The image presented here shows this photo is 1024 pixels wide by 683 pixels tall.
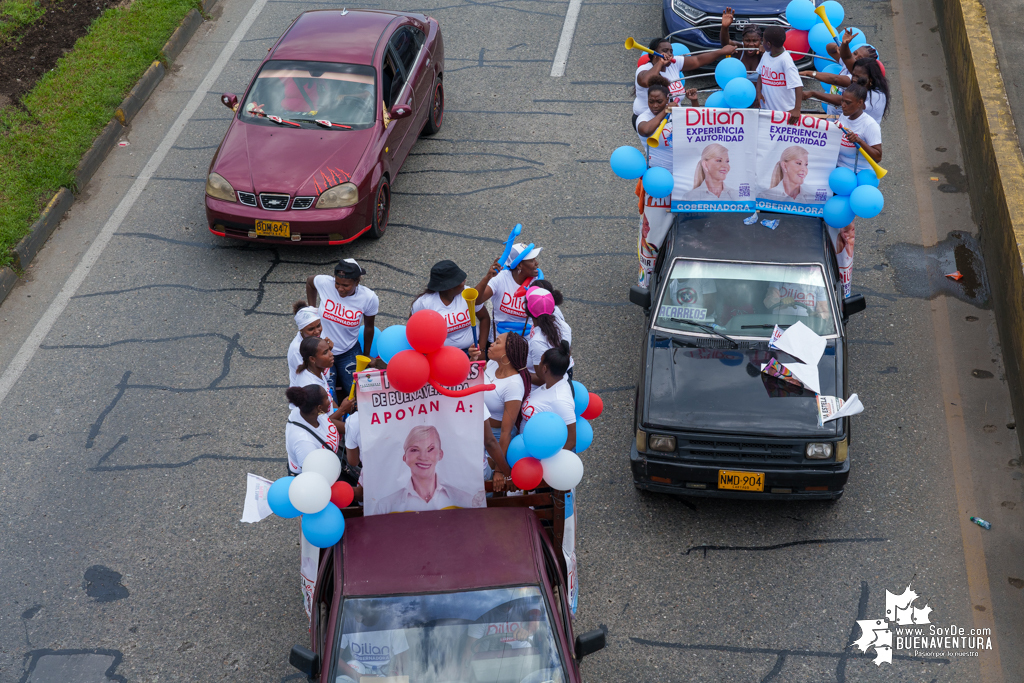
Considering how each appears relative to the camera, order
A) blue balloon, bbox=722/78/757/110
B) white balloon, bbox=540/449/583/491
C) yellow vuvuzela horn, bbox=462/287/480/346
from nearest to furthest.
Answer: white balloon, bbox=540/449/583/491 < yellow vuvuzela horn, bbox=462/287/480/346 < blue balloon, bbox=722/78/757/110

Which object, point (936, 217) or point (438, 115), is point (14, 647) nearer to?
point (438, 115)

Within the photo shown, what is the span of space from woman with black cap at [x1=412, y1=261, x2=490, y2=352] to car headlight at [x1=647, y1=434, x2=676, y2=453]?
4.89 feet

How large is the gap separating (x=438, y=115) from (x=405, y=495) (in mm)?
7893

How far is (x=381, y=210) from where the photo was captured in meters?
10.0

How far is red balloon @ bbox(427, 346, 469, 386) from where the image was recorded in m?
4.84

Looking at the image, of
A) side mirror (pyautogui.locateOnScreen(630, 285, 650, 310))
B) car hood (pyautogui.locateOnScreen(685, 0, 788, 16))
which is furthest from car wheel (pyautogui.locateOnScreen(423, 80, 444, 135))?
side mirror (pyautogui.locateOnScreen(630, 285, 650, 310))

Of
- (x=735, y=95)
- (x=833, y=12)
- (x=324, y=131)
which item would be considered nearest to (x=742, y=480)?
(x=735, y=95)

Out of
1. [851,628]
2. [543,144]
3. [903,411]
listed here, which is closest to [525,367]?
[851,628]

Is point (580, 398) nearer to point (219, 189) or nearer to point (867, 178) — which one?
point (867, 178)

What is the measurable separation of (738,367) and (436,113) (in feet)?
21.4

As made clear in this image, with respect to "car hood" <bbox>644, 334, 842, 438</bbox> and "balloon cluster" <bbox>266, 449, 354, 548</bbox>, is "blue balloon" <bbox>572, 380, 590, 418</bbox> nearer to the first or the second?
"car hood" <bbox>644, 334, 842, 438</bbox>

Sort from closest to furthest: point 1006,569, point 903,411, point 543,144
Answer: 1. point 1006,569
2. point 903,411
3. point 543,144

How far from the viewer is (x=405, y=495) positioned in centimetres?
506

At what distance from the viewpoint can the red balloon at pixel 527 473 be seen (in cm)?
499
